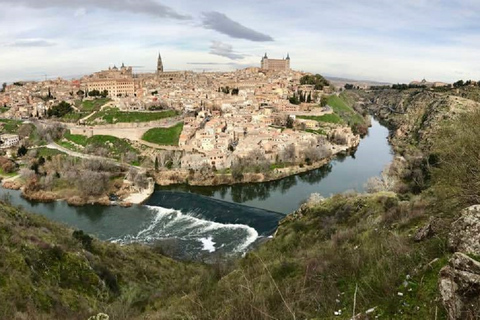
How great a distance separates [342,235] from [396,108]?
70.0 metres

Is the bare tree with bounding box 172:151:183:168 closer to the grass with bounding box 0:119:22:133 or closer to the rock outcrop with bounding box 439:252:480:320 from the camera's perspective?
the grass with bounding box 0:119:22:133

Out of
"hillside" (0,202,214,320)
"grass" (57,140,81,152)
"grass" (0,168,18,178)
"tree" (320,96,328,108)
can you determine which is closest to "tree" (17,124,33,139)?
"grass" (57,140,81,152)

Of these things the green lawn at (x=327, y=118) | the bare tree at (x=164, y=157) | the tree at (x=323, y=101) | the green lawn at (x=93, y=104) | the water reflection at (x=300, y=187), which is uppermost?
the tree at (x=323, y=101)

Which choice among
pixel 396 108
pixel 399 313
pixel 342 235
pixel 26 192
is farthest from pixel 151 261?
pixel 396 108

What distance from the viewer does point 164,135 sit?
132 ft

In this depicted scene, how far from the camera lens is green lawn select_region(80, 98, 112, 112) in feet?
166

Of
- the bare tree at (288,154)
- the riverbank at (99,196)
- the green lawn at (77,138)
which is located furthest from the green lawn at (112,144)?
the bare tree at (288,154)

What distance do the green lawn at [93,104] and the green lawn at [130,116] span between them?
421cm

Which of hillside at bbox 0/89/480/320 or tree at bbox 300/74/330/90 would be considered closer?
hillside at bbox 0/89/480/320

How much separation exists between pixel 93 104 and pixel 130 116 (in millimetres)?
11113

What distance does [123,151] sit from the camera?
37906 millimetres

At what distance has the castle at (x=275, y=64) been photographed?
102 meters

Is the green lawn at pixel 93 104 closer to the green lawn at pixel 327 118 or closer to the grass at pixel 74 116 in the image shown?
the grass at pixel 74 116

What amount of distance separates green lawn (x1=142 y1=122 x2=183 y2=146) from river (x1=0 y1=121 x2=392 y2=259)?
9.50m
